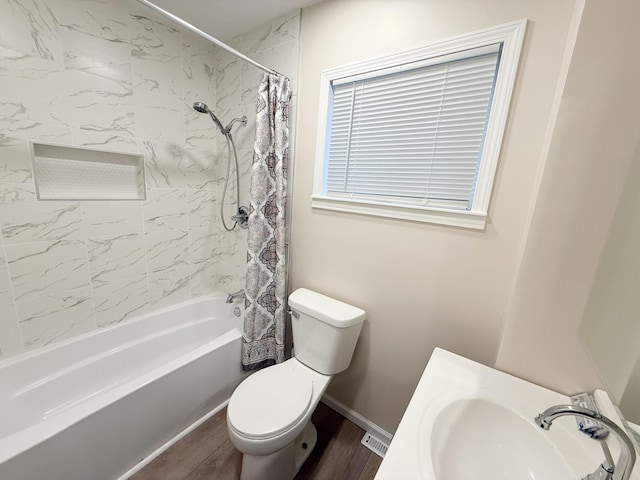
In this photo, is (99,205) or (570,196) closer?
(570,196)

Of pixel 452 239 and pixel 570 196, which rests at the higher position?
pixel 570 196

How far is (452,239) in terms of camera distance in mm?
1083

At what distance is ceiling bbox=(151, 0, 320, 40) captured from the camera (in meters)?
1.34

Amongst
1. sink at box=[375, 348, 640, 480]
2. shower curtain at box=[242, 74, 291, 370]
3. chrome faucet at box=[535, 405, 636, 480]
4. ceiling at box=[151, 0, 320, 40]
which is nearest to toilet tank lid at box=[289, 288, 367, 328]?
Result: shower curtain at box=[242, 74, 291, 370]

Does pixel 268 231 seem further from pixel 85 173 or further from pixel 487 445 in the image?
pixel 487 445

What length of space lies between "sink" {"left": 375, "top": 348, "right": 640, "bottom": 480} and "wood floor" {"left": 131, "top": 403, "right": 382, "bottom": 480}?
2.67 ft

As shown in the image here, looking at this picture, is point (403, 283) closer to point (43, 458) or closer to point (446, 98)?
point (446, 98)

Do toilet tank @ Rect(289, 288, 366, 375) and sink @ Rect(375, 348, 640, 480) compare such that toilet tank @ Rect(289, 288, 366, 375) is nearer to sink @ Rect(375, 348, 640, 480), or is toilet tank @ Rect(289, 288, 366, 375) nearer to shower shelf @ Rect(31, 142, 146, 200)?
sink @ Rect(375, 348, 640, 480)

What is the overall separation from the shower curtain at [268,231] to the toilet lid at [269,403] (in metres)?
0.32

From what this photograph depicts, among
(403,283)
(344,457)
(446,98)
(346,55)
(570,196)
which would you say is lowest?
(344,457)

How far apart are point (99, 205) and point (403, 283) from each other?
1.79m

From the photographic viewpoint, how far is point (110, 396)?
109 centimetres

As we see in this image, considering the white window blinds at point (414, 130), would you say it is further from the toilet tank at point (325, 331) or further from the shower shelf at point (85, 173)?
the shower shelf at point (85, 173)

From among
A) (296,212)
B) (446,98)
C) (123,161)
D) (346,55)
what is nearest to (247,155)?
(296,212)
